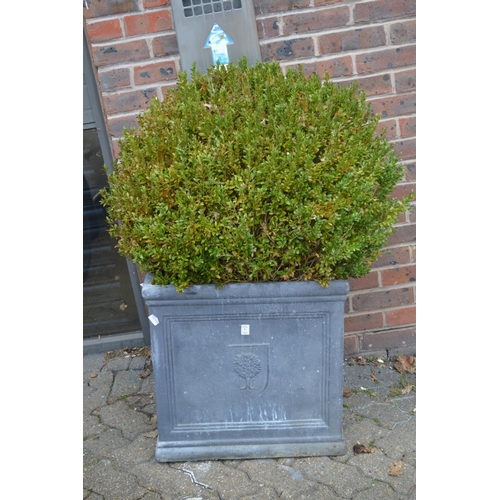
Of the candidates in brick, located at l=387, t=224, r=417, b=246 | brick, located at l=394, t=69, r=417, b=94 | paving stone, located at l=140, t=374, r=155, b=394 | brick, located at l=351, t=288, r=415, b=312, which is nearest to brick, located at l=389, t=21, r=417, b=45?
brick, located at l=394, t=69, r=417, b=94

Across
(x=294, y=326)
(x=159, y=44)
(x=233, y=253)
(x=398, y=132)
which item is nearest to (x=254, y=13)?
(x=159, y=44)

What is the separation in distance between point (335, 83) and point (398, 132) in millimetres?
449

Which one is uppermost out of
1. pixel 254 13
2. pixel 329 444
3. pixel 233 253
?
pixel 254 13

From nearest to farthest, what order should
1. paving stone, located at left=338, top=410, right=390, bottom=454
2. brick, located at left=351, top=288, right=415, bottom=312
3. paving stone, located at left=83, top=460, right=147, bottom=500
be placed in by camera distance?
1. paving stone, located at left=83, top=460, right=147, bottom=500
2. paving stone, located at left=338, top=410, right=390, bottom=454
3. brick, located at left=351, top=288, right=415, bottom=312

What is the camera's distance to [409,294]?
3.52 metres

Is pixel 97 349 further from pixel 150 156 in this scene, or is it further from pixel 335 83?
pixel 335 83

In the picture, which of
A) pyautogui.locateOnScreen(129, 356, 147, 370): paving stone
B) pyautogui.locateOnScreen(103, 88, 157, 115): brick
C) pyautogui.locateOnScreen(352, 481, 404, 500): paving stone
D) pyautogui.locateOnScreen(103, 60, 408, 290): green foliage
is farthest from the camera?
pyautogui.locateOnScreen(129, 356, 147, 370): paving stone

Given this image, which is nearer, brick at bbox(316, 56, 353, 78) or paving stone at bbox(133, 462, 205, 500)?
paving stone at bbox(133, 462, 205, 500)

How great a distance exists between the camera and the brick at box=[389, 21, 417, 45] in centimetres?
314

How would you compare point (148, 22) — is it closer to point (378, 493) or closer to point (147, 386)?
point (147, 386)

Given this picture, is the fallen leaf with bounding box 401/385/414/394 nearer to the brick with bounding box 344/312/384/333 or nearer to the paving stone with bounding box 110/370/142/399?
the brick with bounding box 344/312/384/333

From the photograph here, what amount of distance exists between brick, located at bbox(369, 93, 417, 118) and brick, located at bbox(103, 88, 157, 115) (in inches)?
48.1

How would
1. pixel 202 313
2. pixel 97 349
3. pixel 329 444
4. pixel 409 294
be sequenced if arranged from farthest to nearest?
pixel 97 349 → pixel 409 294 → pixel 329 444 → pixel 202 313

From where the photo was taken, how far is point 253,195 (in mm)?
2293
